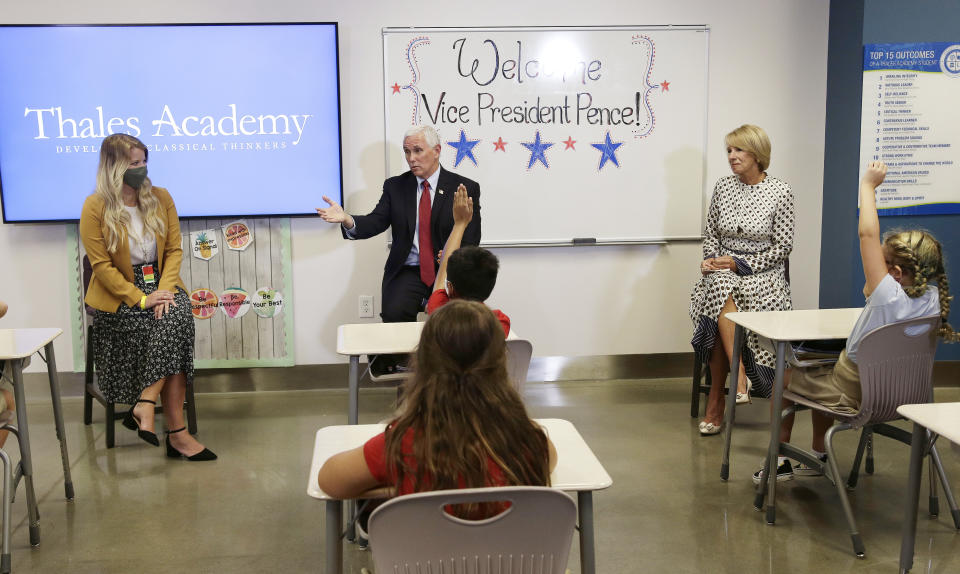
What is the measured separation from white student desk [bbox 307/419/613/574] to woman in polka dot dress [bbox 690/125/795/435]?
85.1 inches

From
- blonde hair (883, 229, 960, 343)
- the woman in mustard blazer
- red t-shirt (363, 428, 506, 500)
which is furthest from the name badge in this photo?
blonde hair (883, 229, 960, 343)

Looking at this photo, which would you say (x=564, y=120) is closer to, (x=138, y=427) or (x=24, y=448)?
(x=138, y=427)

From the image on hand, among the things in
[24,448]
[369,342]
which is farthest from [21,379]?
[369,342]

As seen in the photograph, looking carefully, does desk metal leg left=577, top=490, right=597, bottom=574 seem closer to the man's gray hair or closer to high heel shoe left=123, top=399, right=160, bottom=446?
high heel shoe left=123, top=399, right=160, bottom=446

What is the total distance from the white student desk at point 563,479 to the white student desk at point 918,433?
78 cm

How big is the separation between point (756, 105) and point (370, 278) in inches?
92.4

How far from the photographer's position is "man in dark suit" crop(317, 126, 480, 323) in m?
4.07

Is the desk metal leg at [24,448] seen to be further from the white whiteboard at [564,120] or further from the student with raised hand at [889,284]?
the student with raised hand at [889,284]

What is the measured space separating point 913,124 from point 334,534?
3844 mm

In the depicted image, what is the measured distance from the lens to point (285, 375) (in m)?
4.66

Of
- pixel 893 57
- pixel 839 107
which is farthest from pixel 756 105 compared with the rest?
pixel 893 57

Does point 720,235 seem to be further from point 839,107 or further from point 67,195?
point 67,195

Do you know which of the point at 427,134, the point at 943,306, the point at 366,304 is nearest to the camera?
the point at 943,306

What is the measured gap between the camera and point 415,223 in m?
4.16
